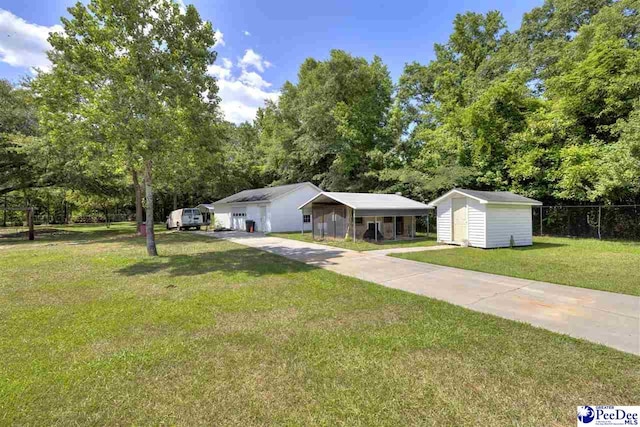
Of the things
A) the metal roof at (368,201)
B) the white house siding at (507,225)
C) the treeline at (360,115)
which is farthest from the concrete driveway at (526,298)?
the treeline at (360,115)

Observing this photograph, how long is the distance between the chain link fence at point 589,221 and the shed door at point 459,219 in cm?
759

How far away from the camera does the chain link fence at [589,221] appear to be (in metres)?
14.9

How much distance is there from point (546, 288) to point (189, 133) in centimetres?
1091

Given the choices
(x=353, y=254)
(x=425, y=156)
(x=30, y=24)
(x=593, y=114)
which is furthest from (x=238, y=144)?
(x=593, y=114)

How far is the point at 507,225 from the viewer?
13344mm

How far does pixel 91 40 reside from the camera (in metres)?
9.23

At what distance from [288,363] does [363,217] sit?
12.7 m

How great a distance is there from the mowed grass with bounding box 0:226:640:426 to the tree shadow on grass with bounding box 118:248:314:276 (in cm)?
236

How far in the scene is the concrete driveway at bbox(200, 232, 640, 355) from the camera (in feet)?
13.9

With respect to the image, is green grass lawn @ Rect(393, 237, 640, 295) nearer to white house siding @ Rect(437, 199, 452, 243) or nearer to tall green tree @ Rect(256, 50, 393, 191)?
white house siding @ Rect(437, 199, 452, 243)

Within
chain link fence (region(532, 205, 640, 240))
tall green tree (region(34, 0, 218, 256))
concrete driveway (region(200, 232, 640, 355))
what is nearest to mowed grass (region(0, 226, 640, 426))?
concrete driveway (region(200, 232, 640, 355))

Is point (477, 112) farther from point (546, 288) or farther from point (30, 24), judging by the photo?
point (30, 24)

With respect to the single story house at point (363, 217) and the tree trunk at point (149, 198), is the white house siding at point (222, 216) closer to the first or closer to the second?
the single story house at point (363, 217)

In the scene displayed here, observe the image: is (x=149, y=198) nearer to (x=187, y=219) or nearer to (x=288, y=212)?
(x=288, y=212)
